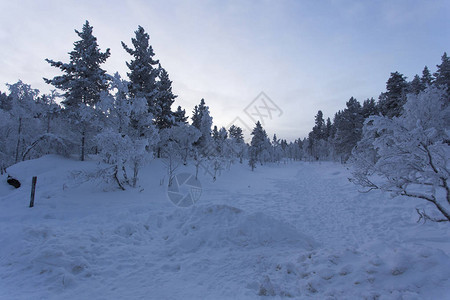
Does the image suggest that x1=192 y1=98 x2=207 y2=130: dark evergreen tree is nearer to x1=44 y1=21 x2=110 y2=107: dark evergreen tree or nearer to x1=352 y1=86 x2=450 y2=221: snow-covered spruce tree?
x1=44 y1=21 x2=110 y2=107: dark evergreen tree

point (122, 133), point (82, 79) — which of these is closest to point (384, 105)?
point (122, 133)

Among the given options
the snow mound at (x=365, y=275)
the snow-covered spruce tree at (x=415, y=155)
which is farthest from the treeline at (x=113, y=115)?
the snow mound at (x=365, y=275)

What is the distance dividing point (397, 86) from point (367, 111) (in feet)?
35.9

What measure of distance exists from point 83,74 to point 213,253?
68.9ft

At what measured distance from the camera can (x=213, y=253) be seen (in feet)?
19.8

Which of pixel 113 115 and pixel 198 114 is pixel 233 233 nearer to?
pixel 113 115

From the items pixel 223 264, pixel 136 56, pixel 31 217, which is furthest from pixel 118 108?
pixel 223 264

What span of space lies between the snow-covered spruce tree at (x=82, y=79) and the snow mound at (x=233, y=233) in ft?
53.3

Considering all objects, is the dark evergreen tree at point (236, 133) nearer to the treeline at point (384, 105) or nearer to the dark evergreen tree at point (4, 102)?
the treeline at point (384, 105)

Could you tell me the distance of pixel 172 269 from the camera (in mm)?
5199

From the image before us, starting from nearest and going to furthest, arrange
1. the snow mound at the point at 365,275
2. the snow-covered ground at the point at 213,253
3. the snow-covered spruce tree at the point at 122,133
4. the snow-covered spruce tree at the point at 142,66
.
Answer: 1. the snow mound at the point at 365,275
2. the snow-covered ground at the point at 213,253
3. the snow-covered spruce tree at the point at 122,133
4. the snow-covered spruce tree at the point at 142,66

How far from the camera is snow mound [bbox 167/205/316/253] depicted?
6.56m

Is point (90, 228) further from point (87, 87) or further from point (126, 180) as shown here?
point (87, 87)

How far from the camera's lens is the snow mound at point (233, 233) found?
21.5ft
